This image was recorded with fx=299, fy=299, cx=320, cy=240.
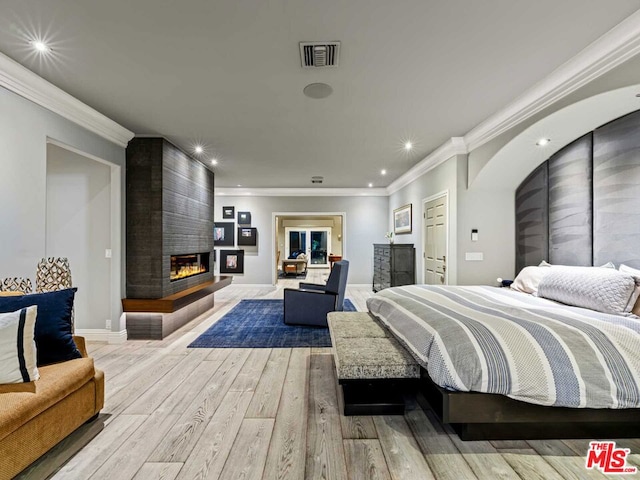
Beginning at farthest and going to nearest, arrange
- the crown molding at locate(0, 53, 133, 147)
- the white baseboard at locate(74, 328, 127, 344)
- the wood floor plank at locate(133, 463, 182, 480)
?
1. the white baseboard at locate(74, 328, 127, 344)
2. the crown molding at locate(0, 53, 133, 147)
3. the wood floor plank at locate(133, 463, 182, 480)

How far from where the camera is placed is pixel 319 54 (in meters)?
2.22

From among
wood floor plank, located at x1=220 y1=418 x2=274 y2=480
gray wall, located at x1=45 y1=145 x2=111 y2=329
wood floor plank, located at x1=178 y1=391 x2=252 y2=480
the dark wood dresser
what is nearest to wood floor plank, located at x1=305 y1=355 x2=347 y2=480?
wood floor plank, located at x1=220 y1=418 x2=274 y2=480

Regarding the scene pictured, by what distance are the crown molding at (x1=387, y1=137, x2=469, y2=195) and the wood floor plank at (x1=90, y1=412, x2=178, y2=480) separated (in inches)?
171

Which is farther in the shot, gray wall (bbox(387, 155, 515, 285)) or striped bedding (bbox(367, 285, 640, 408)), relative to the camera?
gray wall (bbox(387, 155, 515, 285))

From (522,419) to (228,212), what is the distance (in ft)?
24.4

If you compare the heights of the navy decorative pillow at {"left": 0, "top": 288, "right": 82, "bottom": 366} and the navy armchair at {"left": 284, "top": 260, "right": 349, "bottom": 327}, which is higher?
the navy decorative pillow at {"left": 0, "top": 288, "right": 82, "bottom": 366}

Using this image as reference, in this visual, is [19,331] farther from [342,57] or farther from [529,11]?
[529,11]

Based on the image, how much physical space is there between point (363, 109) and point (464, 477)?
10.2 ft

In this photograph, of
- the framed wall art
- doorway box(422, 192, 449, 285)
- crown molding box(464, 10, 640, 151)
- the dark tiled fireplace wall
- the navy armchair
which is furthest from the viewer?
the framed wall art

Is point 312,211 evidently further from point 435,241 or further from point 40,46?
point 40,46

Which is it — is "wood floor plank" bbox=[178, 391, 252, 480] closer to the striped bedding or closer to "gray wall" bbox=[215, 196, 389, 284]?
the striped bedding

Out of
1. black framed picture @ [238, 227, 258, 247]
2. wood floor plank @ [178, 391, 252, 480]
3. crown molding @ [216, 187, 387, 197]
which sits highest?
crown molding @ [216, 187, 387, 197]

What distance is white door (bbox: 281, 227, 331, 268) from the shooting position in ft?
49.4

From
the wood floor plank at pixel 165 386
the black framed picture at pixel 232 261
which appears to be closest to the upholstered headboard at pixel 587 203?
the wood floor plank at pixel 165 386
